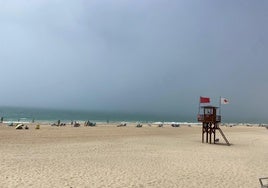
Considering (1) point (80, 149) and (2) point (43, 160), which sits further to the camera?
(1) point (80, 149)

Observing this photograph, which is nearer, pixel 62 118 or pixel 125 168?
pixel 125 168

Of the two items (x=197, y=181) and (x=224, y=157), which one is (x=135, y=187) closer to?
(x=197, y=181)

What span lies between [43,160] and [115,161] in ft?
11.5

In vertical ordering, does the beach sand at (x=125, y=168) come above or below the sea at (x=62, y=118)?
below

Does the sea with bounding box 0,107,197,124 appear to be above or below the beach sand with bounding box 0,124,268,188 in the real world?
above

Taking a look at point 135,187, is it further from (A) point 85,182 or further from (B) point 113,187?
(A) point 85,182

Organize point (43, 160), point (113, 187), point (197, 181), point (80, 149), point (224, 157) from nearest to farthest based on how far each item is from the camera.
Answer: point (113, 187), point (197, 181), point (43, 160), point (224, 157), point (80, 149)

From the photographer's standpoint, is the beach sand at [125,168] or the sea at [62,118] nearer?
the beach sand at [125,168]

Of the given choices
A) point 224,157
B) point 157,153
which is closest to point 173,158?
point 157,153

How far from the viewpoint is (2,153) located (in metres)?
18.7

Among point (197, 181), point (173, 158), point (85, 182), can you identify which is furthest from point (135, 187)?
point (173, 158)

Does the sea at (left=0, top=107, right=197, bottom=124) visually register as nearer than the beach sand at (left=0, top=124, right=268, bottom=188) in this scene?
No

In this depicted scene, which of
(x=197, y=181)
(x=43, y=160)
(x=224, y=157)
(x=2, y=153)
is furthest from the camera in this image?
(x=224, y=157)

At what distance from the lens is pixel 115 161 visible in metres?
17.6
